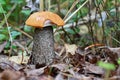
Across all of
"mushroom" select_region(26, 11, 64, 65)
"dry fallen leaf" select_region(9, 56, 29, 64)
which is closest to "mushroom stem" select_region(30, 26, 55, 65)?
"mushroom" select_region(26, 11, 64, 65)

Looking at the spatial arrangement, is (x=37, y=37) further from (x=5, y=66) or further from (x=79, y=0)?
(x=79, y=0)

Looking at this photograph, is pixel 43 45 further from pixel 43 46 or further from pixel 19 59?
pixel 19 59

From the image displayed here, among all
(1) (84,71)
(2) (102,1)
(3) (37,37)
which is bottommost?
(1) (84,71)

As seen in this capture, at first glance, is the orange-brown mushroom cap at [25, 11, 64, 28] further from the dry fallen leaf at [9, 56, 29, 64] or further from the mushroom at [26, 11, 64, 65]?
the dry fallen leaf at [9, 56, 29, 64]

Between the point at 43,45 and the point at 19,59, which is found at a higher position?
the point at 43,45

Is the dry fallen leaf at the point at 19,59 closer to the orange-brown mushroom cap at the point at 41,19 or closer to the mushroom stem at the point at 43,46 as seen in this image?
the mushroom stem at the point at 43,46

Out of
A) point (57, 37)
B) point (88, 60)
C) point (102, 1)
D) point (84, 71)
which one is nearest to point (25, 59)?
point (88, 60)

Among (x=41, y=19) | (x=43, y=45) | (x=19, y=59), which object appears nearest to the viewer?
(x=41, y=19)

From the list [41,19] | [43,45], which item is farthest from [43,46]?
[41,19]
